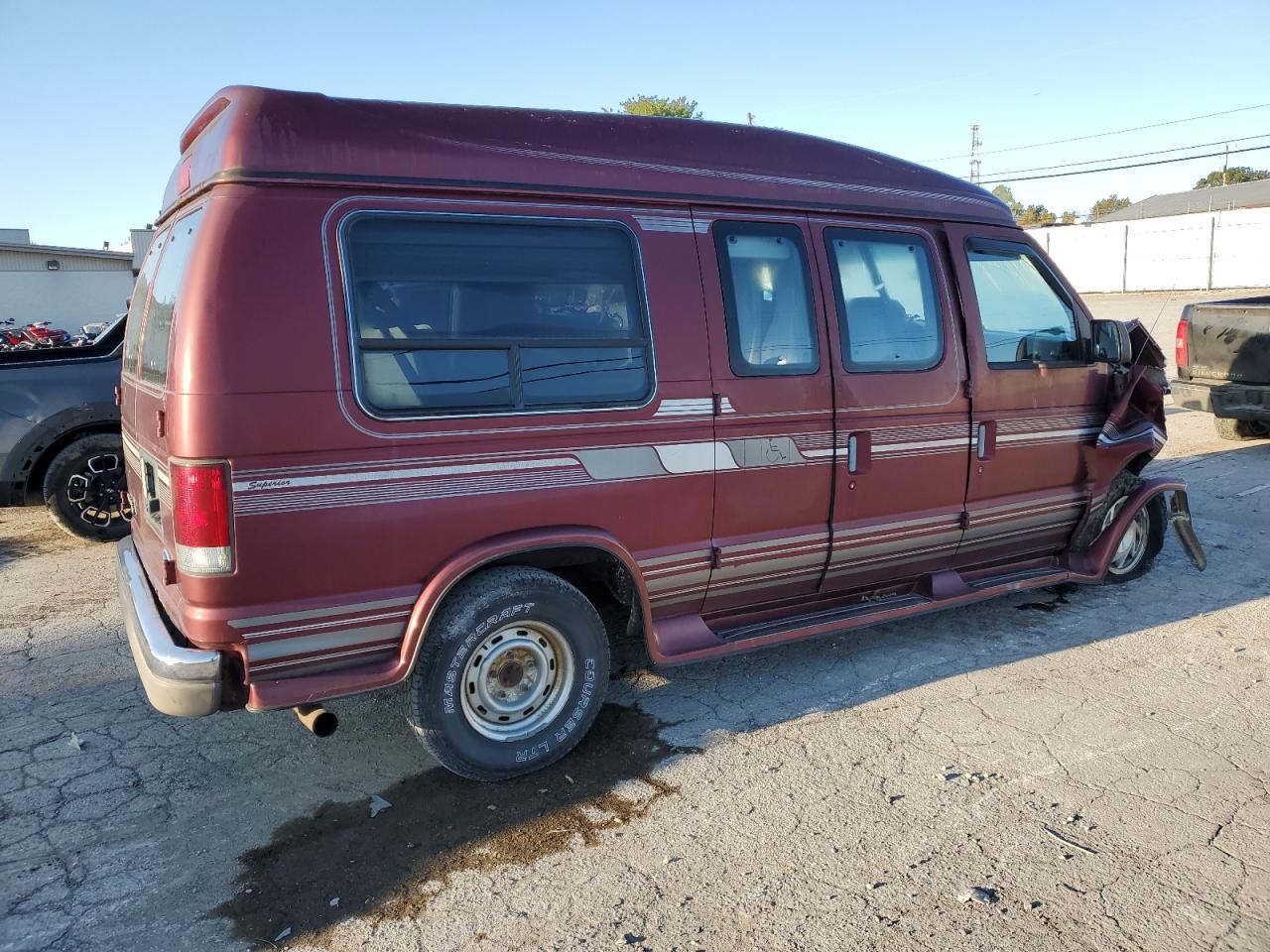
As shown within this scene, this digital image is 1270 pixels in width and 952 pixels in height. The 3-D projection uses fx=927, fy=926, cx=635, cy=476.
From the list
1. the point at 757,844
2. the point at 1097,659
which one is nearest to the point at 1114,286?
the point at 1097,659

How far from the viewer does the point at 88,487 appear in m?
7.09

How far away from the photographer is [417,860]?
3.14 meters

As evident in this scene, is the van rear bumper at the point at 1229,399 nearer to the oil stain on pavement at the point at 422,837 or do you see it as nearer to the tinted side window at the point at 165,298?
the oil stain on pavement at the point at 422,837

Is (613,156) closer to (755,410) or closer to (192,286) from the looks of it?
(755,410)

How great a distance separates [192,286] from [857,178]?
3.07 metres

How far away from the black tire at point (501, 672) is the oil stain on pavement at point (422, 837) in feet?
0.43

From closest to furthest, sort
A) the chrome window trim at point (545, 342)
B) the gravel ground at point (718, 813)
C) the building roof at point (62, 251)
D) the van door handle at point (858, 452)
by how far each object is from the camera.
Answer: the gravel ground at point (718, 813)
the chrome window trim at point (545, 342)
the van door handle at point (858, 452)
the building roof at point (62, 251)

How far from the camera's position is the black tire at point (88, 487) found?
697cm

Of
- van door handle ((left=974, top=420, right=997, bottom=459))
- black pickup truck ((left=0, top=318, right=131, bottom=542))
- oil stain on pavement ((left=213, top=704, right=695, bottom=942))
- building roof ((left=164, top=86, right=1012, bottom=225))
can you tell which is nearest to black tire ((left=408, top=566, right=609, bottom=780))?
oil stain on pavement ((left=213, top=704, right=695, bottom=942))

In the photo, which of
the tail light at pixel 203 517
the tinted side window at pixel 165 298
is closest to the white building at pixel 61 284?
the tinted side window at pixel 165 298

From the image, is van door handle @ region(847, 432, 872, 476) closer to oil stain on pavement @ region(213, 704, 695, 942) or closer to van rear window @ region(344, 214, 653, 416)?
van rear window @ region(344, 214, 653, 416)

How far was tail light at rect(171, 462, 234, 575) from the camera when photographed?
3000mm

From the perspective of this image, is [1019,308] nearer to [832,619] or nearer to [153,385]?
[832,619]

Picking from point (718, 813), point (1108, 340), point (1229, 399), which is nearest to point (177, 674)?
point (718, 813)
